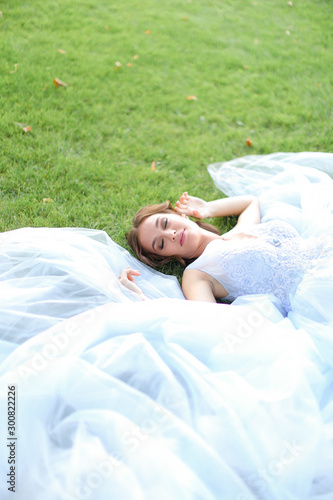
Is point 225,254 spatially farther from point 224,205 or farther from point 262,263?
point 224,205

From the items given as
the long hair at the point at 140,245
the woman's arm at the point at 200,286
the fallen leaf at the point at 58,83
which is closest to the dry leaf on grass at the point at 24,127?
the fallen leaf at the point at 58,83

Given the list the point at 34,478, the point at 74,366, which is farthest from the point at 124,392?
the point at 34,478

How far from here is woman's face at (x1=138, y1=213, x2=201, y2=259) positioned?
3406 millimetres

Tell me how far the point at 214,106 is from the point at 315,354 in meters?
3.97

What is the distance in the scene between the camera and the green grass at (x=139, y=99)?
167 inches

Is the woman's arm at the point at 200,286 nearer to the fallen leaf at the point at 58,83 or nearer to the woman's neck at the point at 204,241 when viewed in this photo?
the woman's neck at the point at 204,241

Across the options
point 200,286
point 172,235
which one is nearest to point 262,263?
point 200,286

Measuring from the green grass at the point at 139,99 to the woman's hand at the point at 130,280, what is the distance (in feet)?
2.33

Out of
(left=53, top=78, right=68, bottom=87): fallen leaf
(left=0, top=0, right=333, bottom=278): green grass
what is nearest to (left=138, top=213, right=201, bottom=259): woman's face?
(left=0, top=0, right=333, bottom=278): green grass

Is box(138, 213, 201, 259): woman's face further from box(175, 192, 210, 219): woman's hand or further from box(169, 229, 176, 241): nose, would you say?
box(175, 192, 210, 219): woman's hand

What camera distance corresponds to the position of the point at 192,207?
398cm

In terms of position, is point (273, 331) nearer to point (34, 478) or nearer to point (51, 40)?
point (34, 478)

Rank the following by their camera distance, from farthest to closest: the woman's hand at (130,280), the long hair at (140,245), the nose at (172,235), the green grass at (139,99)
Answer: the green grass at (139,99) < the long hair at (140,245) < the nose at (172,235) < the woman's hand at (130,280)

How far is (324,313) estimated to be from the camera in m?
2.71
